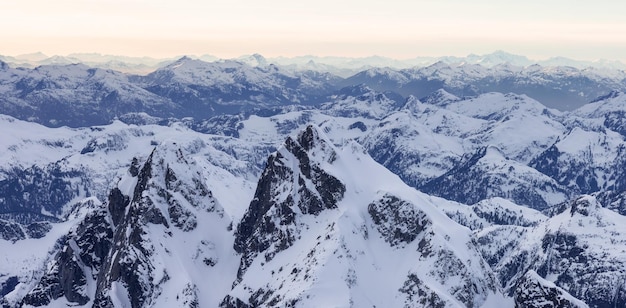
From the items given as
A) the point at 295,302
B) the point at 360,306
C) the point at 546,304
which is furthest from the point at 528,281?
the point at 295,302

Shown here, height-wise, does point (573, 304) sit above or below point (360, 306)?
above

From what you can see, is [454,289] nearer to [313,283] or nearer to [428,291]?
[428,291]

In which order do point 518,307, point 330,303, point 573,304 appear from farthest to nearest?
point 330,303 < point 518,307 < point 573,304

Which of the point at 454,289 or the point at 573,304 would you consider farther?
the point at 454,289

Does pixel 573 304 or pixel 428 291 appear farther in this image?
pixel 428 291

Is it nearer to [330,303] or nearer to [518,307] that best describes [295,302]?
[330,303]

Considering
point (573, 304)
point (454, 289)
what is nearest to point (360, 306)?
point (454, 289)

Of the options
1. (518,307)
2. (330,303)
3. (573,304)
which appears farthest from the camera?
(330,303)

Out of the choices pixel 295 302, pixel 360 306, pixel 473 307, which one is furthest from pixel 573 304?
pixel 295 302

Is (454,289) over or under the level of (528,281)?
under
